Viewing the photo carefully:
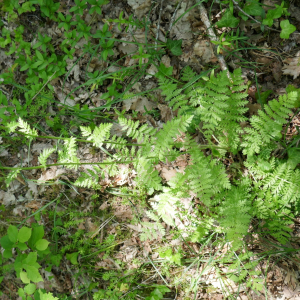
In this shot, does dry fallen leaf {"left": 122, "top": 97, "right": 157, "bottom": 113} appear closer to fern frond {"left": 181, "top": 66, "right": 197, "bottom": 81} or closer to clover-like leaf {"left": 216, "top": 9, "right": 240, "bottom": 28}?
fern frond {"left": 181, "top": 66, "right": 197, "bottom": 81}

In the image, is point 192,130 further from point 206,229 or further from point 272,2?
point 272,2

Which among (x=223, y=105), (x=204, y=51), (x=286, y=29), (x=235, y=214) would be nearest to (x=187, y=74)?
(x=204, y=51)

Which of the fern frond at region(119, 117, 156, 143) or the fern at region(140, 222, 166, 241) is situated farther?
the fern at region(140, 222, 166, 241)

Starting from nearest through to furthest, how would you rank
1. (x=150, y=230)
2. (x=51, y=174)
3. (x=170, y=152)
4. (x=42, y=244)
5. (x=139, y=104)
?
1. (x=170, y=152)
2. (x=150, y=230)
3. (x=42, y=244)
4. (x=139, y=104)
5. (x=51, y=174)

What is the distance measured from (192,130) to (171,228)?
1355 millimetres

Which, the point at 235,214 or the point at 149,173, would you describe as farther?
the point at 235,214

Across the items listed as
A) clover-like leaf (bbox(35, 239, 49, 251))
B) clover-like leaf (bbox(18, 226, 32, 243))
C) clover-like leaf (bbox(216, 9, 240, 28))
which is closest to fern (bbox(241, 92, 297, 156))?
clover-like leaf (bbox(216, 9, 240, 28))

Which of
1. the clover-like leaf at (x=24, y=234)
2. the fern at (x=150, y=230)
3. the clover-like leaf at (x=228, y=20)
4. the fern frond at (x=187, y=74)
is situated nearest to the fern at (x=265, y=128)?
the fern frond at (x=187, y=74)

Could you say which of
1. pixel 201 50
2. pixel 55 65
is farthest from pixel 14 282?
pixel 201 50

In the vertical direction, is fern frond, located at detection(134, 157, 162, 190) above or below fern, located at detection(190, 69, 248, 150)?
below

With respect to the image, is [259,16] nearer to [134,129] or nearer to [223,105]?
[223,105]

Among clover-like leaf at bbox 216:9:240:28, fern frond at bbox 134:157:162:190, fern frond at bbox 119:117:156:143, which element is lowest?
fern frond at bbox 134:157:162:190

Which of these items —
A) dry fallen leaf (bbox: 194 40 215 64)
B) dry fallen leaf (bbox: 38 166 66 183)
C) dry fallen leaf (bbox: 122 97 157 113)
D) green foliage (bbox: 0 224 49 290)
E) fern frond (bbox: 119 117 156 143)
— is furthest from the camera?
dry fallen leaf (bbox: 38 166 66 183)

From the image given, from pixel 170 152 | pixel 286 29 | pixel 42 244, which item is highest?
pixel 286 29
